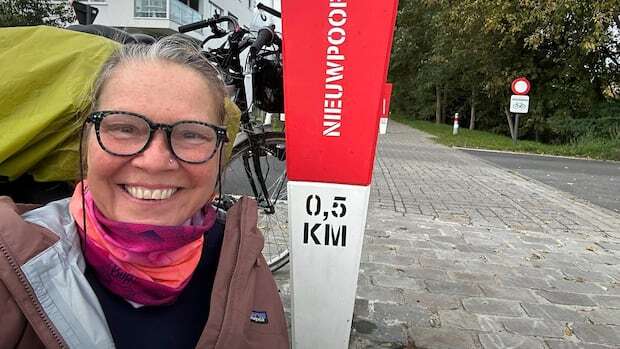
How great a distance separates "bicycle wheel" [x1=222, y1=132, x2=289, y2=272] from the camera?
9.80ft

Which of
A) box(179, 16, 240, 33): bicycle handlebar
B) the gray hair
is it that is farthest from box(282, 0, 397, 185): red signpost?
box(179, 16, 240, 33): bicycle handlebar

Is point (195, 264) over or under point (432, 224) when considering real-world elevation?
over

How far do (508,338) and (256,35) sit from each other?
216 centimetres

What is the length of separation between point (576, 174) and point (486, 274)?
7992 mm

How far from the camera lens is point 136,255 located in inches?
47.1

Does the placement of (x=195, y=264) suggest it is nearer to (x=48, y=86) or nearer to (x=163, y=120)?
(x=163, y=120)

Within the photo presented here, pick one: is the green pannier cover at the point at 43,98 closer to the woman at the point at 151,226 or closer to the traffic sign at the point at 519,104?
the woman at the point at 151,226

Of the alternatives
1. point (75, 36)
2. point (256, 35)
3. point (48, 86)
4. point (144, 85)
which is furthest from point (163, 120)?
point (256, 35)

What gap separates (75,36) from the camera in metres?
1.66

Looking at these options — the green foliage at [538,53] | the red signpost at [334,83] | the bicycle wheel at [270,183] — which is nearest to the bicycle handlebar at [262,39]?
the bicycle wheel at [270,183]

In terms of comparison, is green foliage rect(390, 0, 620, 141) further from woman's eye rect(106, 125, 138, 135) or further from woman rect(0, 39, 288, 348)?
woman's eye rect(106, 125, 138, 135)

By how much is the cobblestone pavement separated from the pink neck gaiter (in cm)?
148

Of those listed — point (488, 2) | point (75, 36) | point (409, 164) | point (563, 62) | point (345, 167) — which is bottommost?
point (409, 164)

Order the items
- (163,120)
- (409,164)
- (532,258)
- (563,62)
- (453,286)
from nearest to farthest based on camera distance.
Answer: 1. (163,120)
2. (453,286)
3. (532,258)
4. (409,164)
5. (563,62)
